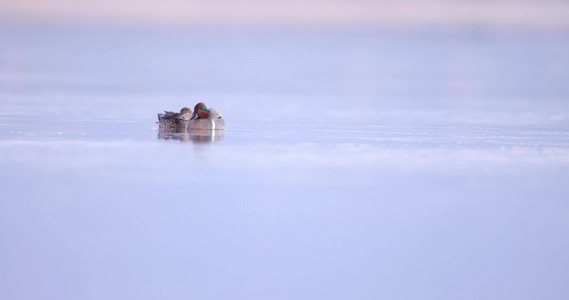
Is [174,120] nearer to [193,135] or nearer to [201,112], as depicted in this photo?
[201,112]

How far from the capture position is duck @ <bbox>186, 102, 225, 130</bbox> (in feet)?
35.7

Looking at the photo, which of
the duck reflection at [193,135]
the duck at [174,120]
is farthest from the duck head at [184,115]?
the duck reflection at [193,135]

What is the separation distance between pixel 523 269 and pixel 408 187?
2.01 m

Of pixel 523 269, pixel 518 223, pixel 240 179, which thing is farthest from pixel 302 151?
pixel 523 269

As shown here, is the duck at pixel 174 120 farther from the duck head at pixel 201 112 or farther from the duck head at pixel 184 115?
the duck head at pixel 201 112

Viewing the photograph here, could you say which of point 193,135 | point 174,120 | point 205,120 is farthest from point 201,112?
point 193,135

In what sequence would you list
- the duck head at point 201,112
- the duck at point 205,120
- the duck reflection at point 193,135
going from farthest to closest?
the duck head at point 201,112, the duck at point 205,120, the duck reflection at point 193,135

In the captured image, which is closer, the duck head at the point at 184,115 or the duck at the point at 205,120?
the duck at the point at 205,120

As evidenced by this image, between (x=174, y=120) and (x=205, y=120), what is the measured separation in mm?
293

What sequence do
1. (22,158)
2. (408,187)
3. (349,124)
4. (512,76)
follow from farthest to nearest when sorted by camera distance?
(512,76)
(349,124)
(22,158)
(408,187)

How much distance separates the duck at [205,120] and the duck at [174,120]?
6 centimetres

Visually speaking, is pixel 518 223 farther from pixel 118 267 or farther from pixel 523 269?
pixel 118 267

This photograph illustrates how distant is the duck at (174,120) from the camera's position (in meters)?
10.9

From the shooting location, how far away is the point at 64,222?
566 centimetres
